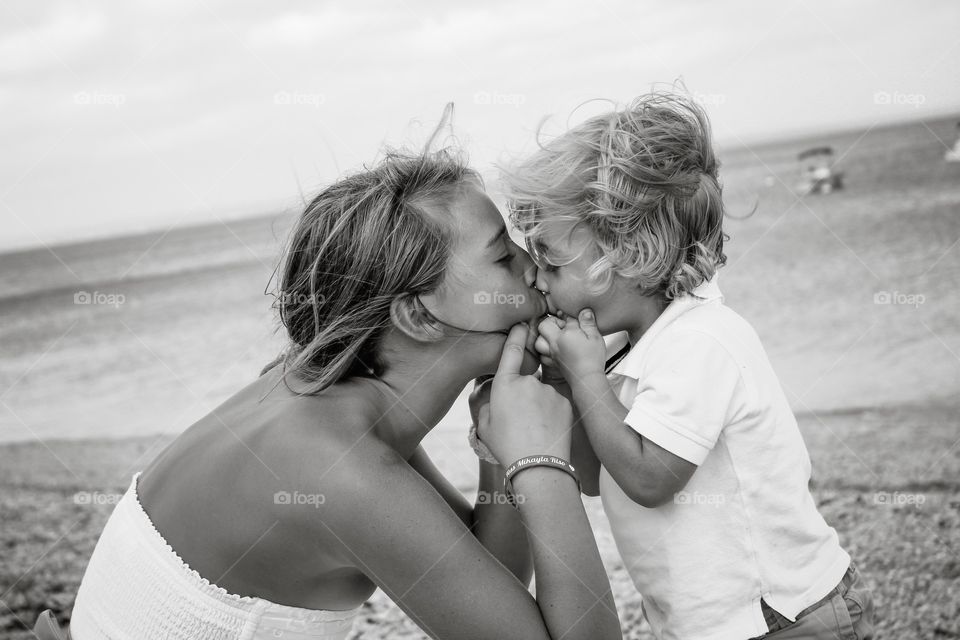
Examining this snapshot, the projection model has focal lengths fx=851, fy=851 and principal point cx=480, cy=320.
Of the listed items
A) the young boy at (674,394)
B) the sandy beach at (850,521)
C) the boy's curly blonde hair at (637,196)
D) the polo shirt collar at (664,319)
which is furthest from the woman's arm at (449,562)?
the sandy beach at (850,521)

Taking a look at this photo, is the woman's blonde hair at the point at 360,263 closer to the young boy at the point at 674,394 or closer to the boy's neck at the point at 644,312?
the young boy at the point at 674,394

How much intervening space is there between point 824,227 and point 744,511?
20.3 metres

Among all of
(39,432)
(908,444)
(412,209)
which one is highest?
(412,209)

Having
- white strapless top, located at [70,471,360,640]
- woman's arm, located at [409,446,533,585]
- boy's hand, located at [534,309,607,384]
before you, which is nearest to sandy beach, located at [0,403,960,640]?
woman's arm, located at [409,446,533,585]

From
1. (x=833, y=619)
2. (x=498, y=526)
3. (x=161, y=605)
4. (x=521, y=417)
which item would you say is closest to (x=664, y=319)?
(x=521, y=417)

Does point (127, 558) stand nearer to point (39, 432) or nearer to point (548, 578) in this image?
point (548, 578)

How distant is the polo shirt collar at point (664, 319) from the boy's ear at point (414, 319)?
0.57 meters

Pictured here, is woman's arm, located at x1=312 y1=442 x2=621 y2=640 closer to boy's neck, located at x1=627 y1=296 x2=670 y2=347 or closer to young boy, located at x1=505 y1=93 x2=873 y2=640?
young boy, located at x1=505 y1=93 x2=873 y2=640

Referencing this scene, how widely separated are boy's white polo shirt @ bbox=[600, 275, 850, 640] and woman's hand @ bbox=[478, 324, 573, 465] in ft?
0.70

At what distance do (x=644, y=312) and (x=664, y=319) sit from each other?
0.12 meters

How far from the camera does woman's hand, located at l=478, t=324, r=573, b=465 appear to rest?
233 cm

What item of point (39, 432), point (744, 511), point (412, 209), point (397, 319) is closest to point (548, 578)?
point (744, 511)

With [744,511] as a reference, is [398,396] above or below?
above

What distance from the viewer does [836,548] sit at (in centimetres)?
256
